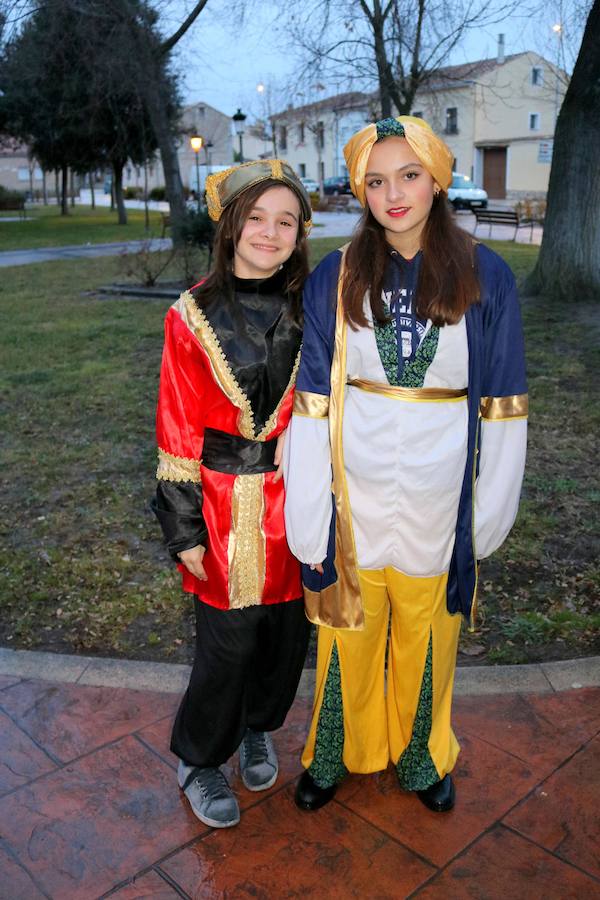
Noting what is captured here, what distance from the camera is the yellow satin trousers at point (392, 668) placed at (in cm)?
228

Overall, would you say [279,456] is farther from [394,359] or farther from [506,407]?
[506,407]

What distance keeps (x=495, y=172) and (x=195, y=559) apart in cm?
4774

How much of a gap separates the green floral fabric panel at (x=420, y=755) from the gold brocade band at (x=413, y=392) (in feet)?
2.88

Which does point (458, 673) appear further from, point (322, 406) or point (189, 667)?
point (322, 406)

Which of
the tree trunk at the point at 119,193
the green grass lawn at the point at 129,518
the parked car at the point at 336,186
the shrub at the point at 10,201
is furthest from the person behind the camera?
the shrub at the point at 10,201

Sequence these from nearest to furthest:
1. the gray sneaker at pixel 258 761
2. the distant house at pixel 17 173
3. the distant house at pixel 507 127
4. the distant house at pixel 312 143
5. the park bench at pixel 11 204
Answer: the gray sneaker at pixel 258 761, the park bench at pixel 11 204, the distant house at pixel 507 127, the distant house at pixel 312 143, the distant house at pixel 17 173

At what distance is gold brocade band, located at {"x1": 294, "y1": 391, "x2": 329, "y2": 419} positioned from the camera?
2.10 meters

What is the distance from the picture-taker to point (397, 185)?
6.60 feet

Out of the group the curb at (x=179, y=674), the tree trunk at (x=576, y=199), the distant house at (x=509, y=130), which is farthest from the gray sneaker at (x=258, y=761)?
the distant house at (x=509, y=130)

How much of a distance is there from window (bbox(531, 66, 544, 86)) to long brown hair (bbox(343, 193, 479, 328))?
1936 inches

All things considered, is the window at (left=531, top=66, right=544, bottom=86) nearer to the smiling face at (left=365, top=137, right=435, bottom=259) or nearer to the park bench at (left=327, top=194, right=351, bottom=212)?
the park bench at (left=327, top=194, right=351, bottom=212)

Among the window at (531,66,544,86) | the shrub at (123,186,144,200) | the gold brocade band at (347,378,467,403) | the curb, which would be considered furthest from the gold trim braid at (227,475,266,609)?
the shrub at (123,186,144,200)

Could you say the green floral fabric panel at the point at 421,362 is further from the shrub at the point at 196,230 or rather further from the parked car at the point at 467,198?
the parked car at the point at 467,198

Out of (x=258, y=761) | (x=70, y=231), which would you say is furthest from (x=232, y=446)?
(x=70, y=231)
